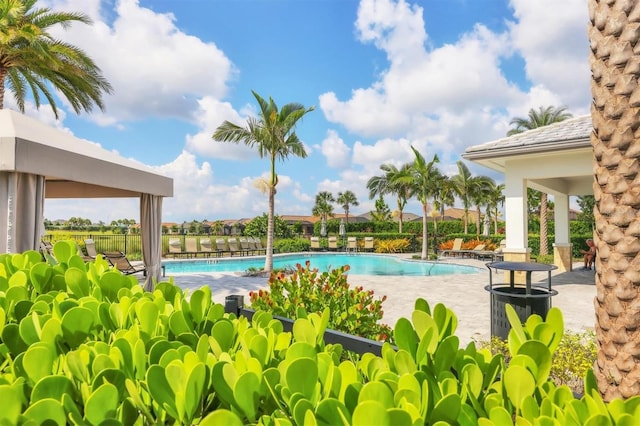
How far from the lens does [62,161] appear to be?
5938mm

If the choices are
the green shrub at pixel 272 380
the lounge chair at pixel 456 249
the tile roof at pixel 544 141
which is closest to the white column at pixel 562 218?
the tile roof at pixel 544 141

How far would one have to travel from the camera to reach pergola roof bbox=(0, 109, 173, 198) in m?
5.28

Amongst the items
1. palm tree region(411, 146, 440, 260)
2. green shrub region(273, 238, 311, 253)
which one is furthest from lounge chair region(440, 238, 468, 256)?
green shrub region(273, 238, 311, 253)

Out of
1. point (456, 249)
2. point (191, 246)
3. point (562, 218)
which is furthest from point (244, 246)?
point (562, 218)

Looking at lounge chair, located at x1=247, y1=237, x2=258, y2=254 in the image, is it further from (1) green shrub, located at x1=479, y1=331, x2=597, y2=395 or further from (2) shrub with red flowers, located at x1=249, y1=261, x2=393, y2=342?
(1) green shrub, located at x1=479, y1=331, x2=597, y2=395

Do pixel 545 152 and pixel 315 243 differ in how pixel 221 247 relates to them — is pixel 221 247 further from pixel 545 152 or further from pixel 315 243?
pixel 545 152

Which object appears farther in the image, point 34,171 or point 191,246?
point 191,246

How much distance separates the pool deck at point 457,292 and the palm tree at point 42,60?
24.5 ft

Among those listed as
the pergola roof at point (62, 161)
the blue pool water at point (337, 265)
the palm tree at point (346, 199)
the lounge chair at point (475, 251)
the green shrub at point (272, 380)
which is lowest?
the blue pool water at point (337, 265)

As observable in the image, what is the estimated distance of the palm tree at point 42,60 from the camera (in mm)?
10680

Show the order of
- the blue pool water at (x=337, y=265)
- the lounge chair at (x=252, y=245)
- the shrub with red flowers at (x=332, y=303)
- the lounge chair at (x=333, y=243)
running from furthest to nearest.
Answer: the lounge chair at (x=333, y=243) → the lounge chair at (x=252, y=245) → the blue pool water at (x=337, y=265) → the shrub with red flowers at (x=332, y=303)

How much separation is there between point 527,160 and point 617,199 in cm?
1021

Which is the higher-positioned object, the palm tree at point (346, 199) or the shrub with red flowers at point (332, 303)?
the palm tree at point (346, 199)

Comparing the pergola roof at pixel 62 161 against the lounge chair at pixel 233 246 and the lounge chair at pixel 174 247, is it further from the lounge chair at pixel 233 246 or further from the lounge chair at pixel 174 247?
the lounge chair at pixel 233 246
